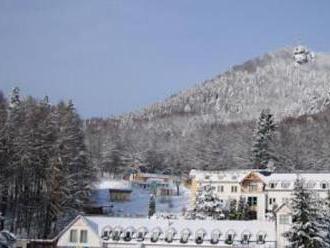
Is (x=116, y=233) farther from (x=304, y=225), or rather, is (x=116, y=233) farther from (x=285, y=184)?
(x=285, y=184)

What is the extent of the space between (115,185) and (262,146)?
22956 millimetres

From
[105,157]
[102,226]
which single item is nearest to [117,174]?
[105,157]

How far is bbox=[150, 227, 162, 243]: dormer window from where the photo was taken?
61000 millimetres

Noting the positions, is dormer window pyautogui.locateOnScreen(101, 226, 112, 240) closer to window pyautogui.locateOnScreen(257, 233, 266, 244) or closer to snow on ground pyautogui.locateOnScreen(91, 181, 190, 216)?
window pyautogui.locateOnScreen(257, 233, 266, 244)

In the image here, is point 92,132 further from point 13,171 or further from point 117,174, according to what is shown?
point 13,171

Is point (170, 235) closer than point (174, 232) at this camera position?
Yes

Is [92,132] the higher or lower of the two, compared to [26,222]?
higher

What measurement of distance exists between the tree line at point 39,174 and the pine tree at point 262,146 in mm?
34612

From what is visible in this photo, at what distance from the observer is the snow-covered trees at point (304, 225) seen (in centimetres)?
4729

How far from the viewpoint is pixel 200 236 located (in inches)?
2384

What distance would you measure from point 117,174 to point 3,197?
4287 centimetres

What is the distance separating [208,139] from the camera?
122625 millimetres

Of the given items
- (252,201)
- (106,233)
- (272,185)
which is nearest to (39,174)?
(106,233)

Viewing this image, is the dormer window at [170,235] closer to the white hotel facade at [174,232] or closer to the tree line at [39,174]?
the white hotel facade at [174,232]
